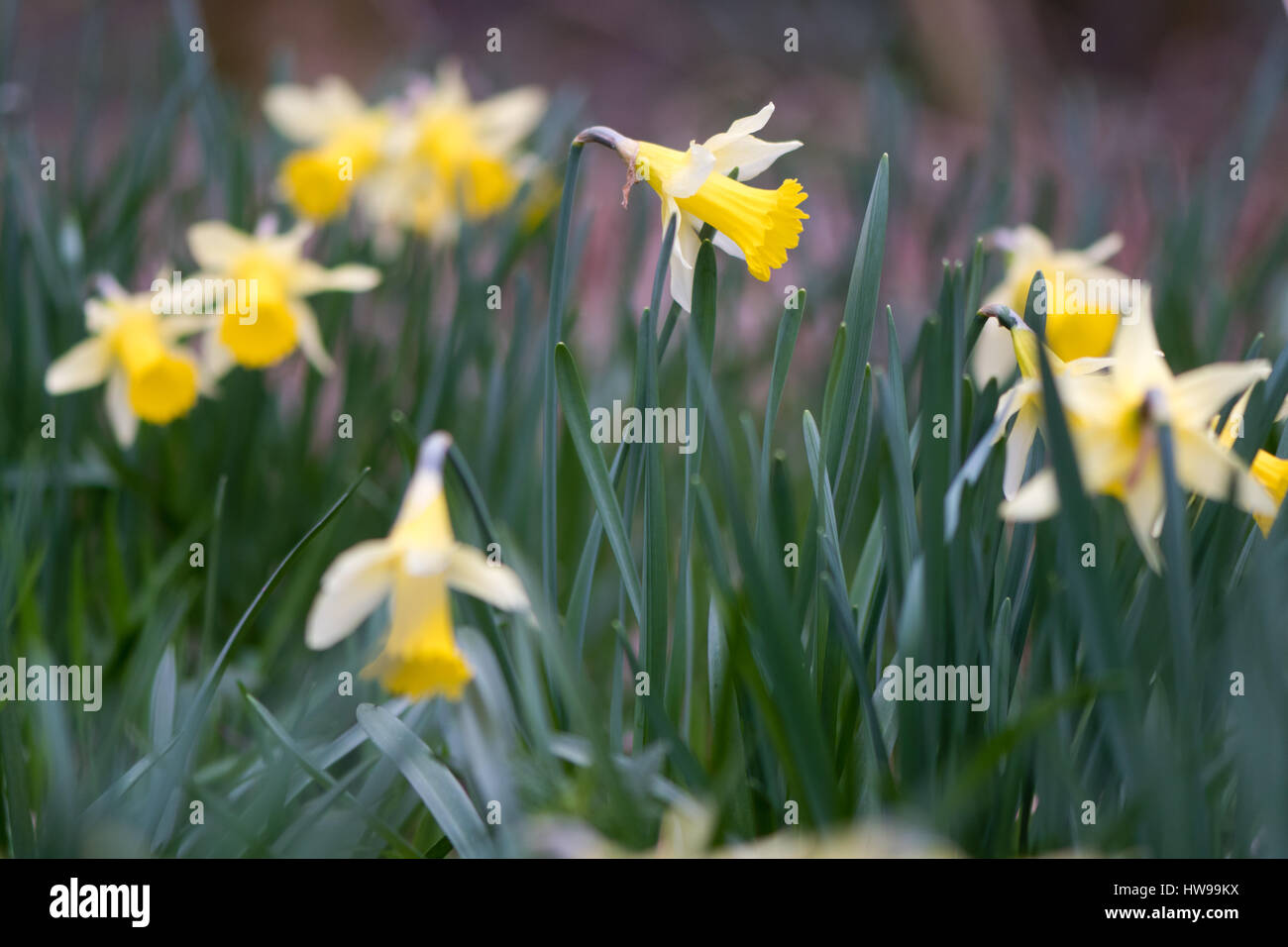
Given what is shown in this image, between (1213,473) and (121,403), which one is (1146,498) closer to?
(1213,473)

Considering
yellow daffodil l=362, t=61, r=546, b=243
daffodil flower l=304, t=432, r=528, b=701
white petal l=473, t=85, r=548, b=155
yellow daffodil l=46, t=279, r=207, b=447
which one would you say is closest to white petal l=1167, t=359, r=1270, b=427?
daffodil flower l=304, t=432, r=528, b=701

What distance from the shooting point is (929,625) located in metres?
0.93

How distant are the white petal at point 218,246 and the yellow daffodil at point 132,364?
0.42ft

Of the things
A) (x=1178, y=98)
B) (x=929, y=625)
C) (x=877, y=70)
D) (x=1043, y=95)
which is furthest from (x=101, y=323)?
(x=1178, y=98)

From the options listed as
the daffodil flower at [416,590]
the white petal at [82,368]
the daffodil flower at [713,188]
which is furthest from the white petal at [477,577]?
the white petal at [82,368]

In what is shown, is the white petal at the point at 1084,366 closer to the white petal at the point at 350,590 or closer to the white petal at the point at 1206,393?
the white petal at the point at 1206,393

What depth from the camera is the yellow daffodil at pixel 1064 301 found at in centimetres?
143

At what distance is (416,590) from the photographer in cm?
85

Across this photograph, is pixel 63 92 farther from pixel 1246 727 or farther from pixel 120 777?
pixel 1246 727

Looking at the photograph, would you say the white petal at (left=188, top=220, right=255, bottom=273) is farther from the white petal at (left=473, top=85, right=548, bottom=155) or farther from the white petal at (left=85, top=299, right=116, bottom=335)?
the white petal at (left=473, top=85, right=548, bottom=155)

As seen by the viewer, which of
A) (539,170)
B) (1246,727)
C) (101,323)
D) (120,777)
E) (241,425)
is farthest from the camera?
(539,170)
